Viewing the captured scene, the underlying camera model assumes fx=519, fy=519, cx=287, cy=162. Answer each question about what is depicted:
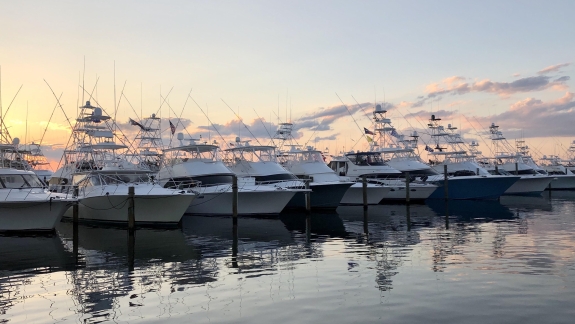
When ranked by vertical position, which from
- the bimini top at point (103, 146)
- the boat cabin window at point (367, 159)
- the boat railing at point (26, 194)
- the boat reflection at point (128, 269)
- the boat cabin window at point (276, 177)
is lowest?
the boat reflection at point (128, 269)

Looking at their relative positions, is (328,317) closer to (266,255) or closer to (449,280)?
(449,280)

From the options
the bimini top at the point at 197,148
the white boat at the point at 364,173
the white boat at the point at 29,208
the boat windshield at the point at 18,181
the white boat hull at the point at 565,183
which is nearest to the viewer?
the white boat at the point at 29,208

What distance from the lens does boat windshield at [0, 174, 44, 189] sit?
22689mm

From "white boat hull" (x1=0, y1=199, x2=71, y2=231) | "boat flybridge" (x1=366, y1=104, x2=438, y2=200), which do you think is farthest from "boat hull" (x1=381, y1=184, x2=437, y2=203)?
"white boat hull" (x1=0, y1=199, x2=71, y2=231)

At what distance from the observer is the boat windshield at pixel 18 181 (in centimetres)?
2269

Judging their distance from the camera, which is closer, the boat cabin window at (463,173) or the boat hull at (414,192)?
the boat hull at (414,192)

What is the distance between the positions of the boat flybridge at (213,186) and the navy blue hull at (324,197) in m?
2.97

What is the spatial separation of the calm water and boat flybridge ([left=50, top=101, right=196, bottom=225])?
1706mm

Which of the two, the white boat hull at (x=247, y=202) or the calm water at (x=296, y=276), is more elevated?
the white boat hull at (x=247, y=202)

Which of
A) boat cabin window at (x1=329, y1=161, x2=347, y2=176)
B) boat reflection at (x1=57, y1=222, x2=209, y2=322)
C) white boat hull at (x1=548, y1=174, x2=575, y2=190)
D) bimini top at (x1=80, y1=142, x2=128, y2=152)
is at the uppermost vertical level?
bimini top at (x1=80, y1=142, x2=128, y2=152)

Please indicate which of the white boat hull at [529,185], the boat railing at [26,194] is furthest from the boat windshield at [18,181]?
the white boat hull at [529,185]

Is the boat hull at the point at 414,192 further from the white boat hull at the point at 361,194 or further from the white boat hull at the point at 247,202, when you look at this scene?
the white boat hull at the point at 247,202

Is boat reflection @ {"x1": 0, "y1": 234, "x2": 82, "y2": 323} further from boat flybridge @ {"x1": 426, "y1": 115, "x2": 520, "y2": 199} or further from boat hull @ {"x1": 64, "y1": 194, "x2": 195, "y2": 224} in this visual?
boat flybridge @ {"x1": 426, "y1": 115, "x2": 520, "y2": 199}

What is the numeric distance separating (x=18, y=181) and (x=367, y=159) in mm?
25705
